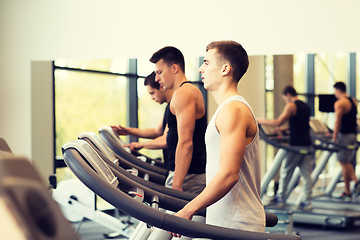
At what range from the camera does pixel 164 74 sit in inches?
120

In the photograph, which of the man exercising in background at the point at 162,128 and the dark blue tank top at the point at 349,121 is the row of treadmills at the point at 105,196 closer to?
the man exercising in background at the point at 162,128

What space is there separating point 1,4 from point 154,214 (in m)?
4.08

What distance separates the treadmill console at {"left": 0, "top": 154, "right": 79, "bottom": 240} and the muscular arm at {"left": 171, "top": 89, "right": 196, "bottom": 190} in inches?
80.8

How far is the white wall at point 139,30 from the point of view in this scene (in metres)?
3.66

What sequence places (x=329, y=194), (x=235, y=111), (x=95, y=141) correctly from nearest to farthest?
(x=235, y=111) → (x=95, y=141) → (x=329, y=194)

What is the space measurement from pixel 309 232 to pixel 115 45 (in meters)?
2.80

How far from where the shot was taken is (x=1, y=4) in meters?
5.16

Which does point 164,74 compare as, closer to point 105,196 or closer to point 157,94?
point 157,94

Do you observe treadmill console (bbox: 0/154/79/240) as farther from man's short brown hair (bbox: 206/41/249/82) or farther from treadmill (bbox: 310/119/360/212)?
treadmill (bbox: 310/119/360/212)

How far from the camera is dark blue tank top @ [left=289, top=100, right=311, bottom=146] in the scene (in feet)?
20.0

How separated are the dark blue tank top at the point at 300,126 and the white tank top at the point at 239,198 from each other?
4298 millimetres

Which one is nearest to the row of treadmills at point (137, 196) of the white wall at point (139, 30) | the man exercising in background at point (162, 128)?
the man exercising in background at point (162, 128)

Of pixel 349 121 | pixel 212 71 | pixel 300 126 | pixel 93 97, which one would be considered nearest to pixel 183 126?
pixel 212 71

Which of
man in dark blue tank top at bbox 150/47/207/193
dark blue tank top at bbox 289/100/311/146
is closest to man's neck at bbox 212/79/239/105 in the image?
man in dark blue tank top at bbox 150/47/207/193
